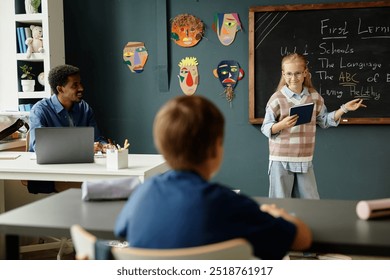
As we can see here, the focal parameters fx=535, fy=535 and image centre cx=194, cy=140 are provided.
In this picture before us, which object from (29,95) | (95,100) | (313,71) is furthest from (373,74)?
(29,95)

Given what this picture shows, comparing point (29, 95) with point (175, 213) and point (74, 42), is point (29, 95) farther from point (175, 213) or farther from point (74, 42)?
point (175, 213)

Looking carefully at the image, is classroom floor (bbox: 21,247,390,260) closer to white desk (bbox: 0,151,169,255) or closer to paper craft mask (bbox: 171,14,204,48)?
white desk (bbox: 0,151,169,255)

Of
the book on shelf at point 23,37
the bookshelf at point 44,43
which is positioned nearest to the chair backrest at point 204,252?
the bookshelf at point 44,43

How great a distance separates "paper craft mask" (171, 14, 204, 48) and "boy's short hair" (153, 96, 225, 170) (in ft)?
10.5

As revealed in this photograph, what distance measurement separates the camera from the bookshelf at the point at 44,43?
4.38 metres

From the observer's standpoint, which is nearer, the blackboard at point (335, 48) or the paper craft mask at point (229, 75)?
the blackboard at point (335, 48)

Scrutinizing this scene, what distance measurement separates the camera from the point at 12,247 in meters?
1.60

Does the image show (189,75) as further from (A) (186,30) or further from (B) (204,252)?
(B) (204,252)

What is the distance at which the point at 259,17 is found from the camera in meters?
4.24

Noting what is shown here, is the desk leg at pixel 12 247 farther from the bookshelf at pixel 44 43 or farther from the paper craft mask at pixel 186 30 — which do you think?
the paper craft mask at pixel 186 30

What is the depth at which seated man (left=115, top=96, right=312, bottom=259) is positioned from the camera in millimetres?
1196

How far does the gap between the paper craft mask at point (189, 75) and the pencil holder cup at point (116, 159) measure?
1809 mm

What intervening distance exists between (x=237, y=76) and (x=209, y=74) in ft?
0.79

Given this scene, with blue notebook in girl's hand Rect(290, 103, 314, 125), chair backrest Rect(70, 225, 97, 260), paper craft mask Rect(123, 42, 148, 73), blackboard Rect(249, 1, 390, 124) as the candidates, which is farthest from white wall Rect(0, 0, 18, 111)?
chair backrest Rect(70, 225, 97, 260)
